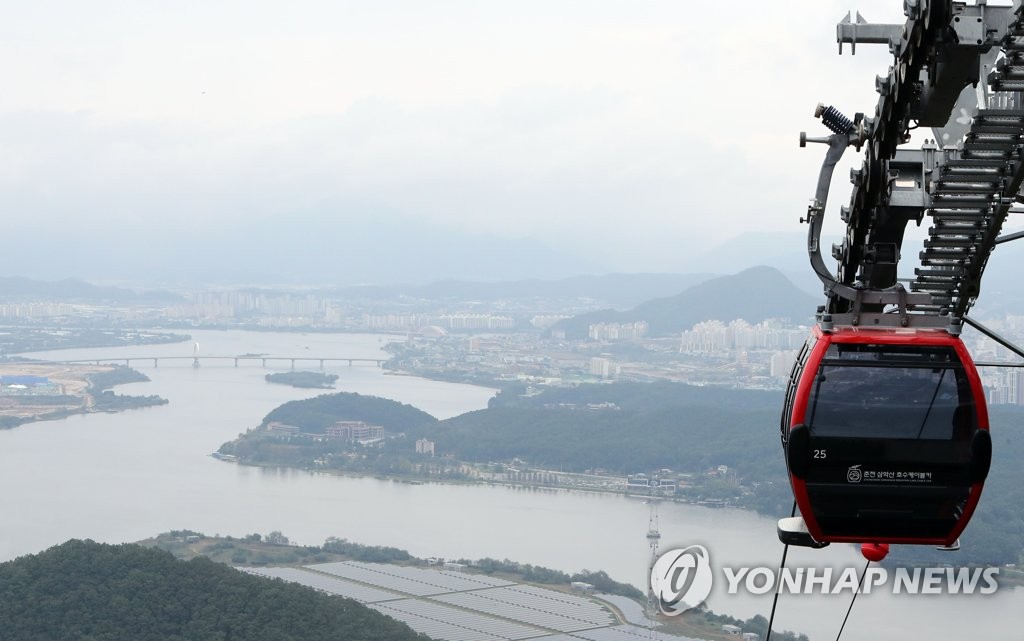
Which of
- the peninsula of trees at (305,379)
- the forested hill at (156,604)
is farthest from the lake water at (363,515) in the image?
the peninsula of trees at (305,379)

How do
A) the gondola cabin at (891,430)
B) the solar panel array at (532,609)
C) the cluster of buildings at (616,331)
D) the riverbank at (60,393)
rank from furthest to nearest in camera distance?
the cluster of buildings at (616,331) < the riverbank at (60,393) < the solar panel array at (532,609) < the gondola cabin at (891,430)

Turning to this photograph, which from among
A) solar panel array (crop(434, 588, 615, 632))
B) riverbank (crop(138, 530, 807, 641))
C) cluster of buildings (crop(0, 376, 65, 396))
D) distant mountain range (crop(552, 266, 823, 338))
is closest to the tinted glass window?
riverbank (crop(138, 530, 807, 641))

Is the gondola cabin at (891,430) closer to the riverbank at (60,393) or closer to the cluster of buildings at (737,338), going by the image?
the riverbank at (60,393)

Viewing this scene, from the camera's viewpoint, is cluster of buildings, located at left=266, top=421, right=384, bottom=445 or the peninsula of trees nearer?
cluster of buildings, located at left=266, top=421, right=384, bottom=445

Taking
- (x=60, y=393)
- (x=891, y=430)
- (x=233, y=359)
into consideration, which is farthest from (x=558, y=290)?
(x=891, y=430)

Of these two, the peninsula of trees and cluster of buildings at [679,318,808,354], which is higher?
cluster of buildings at [679,318,808,354]

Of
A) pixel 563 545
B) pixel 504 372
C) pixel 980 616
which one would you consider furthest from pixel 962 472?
pixel 504 372

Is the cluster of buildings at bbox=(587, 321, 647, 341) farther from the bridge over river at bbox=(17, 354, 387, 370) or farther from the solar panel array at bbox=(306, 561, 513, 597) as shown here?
the solar panel array at bbox=(306, 561, 513, 597)
